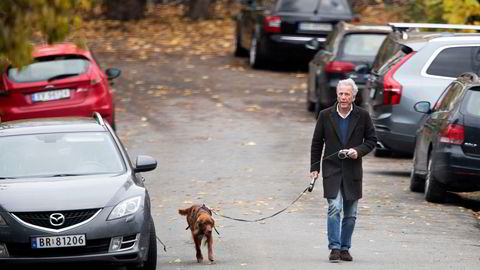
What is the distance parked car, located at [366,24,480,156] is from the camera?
18438mm

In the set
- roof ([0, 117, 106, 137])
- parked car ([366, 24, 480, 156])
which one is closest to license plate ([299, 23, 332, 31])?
parked car ([366, 24, 480, 156])

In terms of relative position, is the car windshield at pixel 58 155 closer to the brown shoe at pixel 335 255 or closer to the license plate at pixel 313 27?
the brown shoe at pixel 335 255

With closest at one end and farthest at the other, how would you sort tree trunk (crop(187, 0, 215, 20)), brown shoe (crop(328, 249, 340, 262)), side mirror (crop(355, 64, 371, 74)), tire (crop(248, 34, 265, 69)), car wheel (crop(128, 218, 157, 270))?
1. car wheel (crop(128, 218, 157, 270))
2. brown shoe (crop(328, 249, 340, 262))
3. side mirror (crop(355, 64, 371, 74))
4. tire (crop(248, 34, 265, 69))
5. tree trunk (crop(187, 0, 215, 20))

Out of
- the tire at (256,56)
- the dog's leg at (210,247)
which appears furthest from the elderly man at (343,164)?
the tire at (256,56)

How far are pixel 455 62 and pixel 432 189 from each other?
3.21 metres

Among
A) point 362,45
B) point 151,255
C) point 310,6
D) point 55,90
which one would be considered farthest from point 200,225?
point 310,6

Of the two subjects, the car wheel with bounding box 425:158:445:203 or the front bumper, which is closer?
the front bumper

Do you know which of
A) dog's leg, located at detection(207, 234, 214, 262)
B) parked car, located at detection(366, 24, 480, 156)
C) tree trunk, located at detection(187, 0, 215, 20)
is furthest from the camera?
tree trunk, located at detection(187, 0, 215, 20)

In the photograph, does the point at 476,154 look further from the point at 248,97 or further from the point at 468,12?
the point at 248,97

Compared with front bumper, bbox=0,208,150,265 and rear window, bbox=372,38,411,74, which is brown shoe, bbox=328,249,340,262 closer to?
front bumper, bbox=0,208,150,265

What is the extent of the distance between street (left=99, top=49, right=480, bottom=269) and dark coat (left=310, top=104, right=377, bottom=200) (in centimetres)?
63

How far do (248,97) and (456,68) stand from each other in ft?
31.5

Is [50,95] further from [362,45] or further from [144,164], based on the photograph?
[144,164]

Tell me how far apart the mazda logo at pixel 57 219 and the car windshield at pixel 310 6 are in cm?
2018
